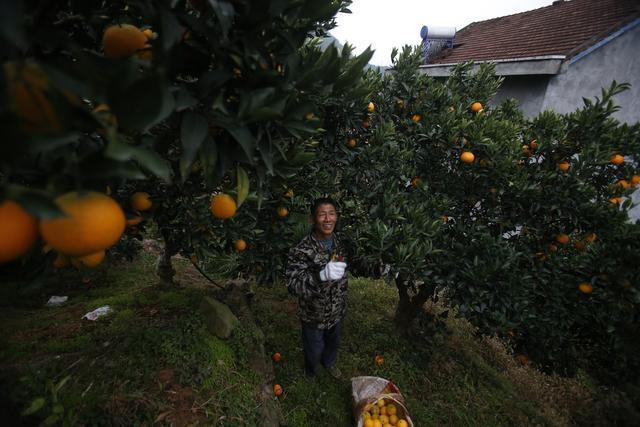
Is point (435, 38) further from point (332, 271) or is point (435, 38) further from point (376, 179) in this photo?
point (332, 271)

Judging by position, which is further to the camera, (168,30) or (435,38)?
(435,38)

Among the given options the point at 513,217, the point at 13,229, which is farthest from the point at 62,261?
→ the point at 513,217

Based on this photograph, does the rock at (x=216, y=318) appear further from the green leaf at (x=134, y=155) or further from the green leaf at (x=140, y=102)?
the green leaf at (x=140, y=102)

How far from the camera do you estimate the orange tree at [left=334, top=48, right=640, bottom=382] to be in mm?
2305

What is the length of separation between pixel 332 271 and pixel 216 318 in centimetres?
97

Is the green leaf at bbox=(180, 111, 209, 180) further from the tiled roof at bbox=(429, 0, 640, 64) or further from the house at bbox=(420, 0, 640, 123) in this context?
the tiled roof at bbox=(429, 0, 640, 64)

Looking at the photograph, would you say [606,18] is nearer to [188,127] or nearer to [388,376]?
[388,376]

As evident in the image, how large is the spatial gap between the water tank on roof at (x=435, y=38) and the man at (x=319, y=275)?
24.6 ft

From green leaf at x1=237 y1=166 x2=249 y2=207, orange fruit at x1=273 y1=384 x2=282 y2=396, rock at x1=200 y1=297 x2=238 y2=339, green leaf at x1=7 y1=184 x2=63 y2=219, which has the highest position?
green leaf at x1=7 y1=184 x2=63 y2=219

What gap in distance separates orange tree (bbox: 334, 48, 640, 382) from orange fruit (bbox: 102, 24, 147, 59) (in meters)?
1.76

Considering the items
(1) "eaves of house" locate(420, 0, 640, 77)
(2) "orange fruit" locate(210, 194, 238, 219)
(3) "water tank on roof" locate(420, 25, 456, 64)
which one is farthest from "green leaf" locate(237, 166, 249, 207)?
(3) "water tank on roof" locate(420, 25, 456, 64)

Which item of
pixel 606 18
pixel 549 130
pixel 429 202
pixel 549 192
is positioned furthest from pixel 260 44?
pixel 606 18

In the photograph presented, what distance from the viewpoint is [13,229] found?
681mm

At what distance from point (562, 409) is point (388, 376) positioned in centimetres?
191
